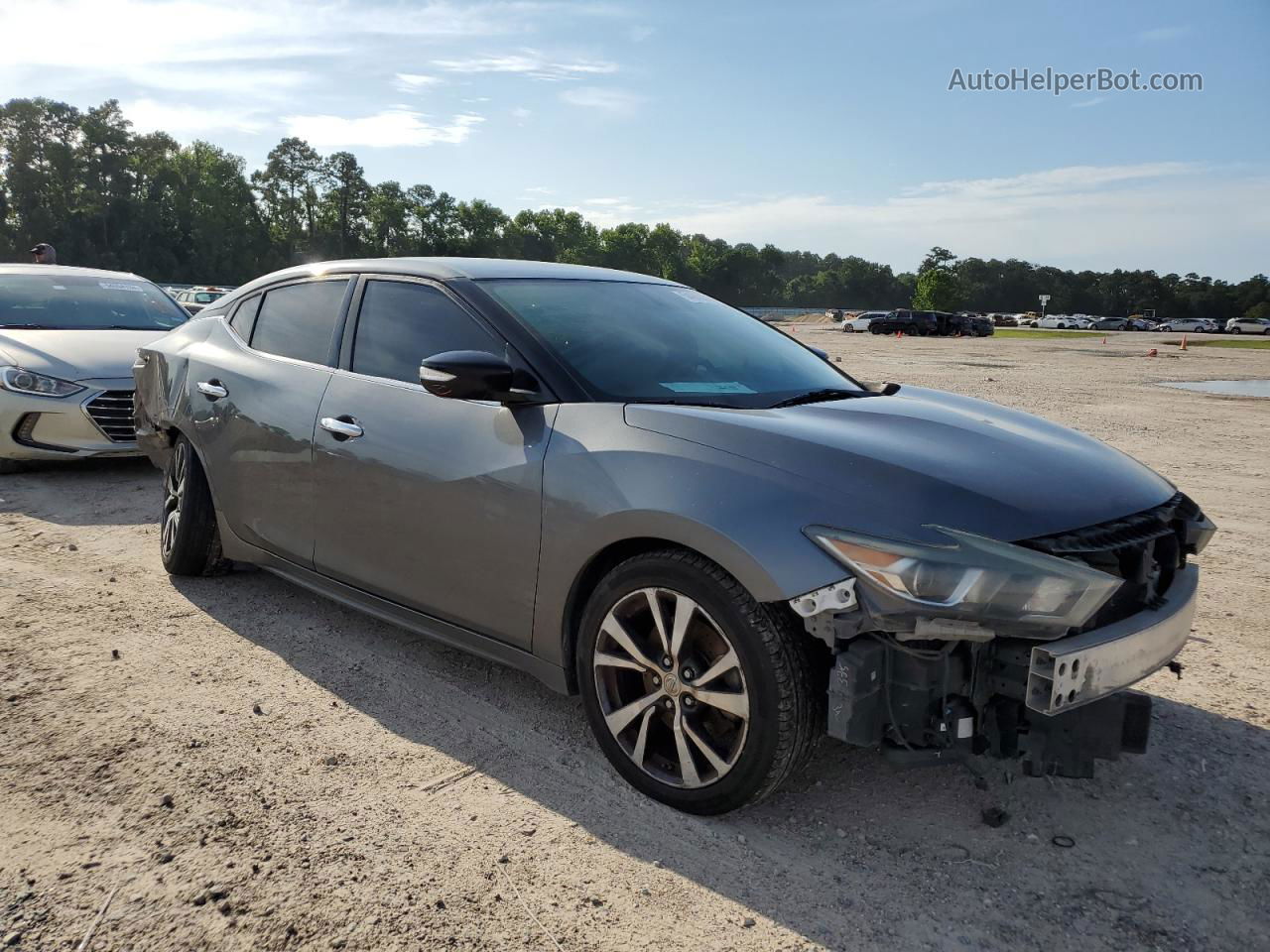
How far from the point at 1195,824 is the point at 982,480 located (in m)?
1.26

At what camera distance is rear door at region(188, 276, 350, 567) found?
3916 millimetres

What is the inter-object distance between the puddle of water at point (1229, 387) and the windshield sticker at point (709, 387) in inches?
658

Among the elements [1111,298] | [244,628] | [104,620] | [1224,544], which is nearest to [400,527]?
[244,628]

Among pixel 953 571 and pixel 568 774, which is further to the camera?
pixel 568 774

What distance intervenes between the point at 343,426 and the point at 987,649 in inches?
96.0

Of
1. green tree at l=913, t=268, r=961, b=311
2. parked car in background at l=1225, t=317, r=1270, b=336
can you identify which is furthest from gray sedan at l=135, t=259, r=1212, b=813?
green tree at l=913, t=268, r=961, b=311

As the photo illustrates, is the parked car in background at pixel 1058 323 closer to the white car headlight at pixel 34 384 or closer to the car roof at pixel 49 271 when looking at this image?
the car roof at pixel 49 271

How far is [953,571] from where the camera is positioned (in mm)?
2334

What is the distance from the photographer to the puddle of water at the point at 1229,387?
17250mm

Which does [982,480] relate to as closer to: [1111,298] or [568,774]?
[568,774]

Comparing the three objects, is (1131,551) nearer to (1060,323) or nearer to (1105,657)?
(1105,657)

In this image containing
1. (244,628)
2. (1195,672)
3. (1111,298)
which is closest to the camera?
(1195,672)

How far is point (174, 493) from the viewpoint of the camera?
15.9 feet

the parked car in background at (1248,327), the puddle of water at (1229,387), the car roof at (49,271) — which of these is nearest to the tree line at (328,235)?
the parked car in background at (1248,327)
